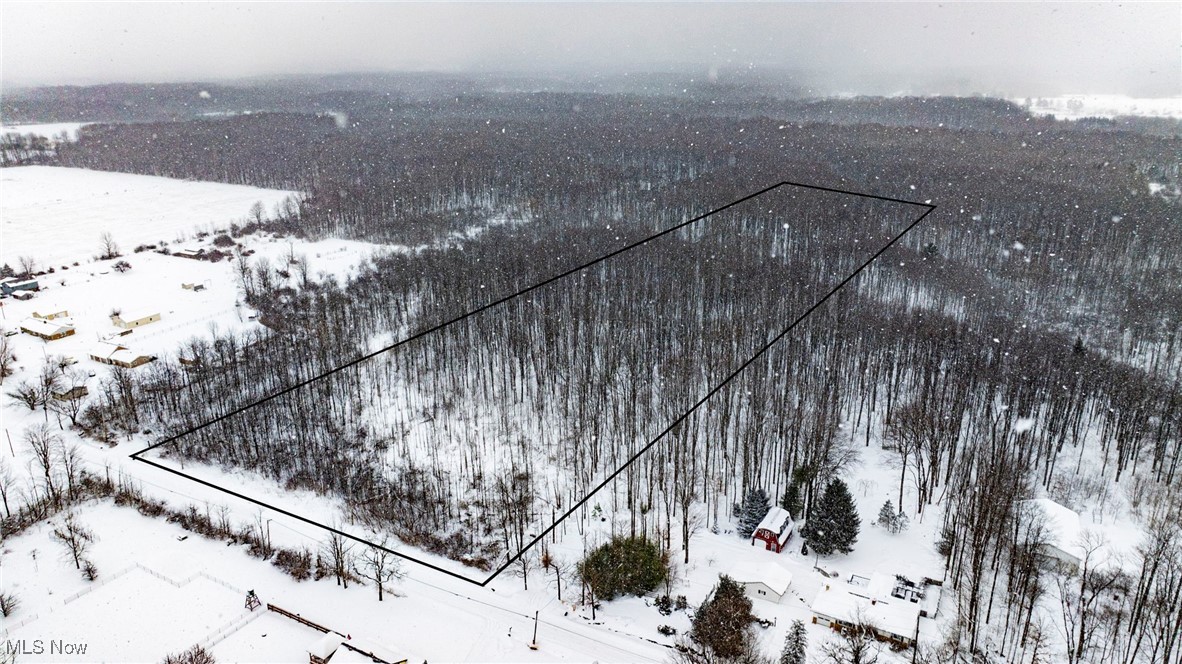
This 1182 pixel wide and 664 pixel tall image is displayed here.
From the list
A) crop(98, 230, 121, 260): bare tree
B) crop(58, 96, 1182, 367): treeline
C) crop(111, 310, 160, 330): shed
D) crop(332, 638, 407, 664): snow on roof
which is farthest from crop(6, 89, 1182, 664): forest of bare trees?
crop(98, 230, 121, 260): bare tree

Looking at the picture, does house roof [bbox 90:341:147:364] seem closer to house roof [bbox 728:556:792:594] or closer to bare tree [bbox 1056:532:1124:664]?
house roof [bbox 728:556:792:594]

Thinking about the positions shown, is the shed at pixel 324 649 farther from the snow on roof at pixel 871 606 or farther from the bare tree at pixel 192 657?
the snow on roof at pixel 871 606

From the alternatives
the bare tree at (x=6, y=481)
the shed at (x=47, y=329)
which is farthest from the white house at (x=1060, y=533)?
the shed at (x=47, y=329)

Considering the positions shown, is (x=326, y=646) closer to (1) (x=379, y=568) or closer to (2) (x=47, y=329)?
(1) (x=379, y=568)

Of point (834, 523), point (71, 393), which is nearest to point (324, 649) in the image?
point (834, 523)

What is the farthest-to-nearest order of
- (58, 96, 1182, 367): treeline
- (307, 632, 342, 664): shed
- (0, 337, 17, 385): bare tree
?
(58, 96, 1182, 367): treeline → (0, 337, 17, 385): bare tree → (307, 632, 342, 664): shed

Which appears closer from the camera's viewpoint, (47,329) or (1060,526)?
(1060,526)
